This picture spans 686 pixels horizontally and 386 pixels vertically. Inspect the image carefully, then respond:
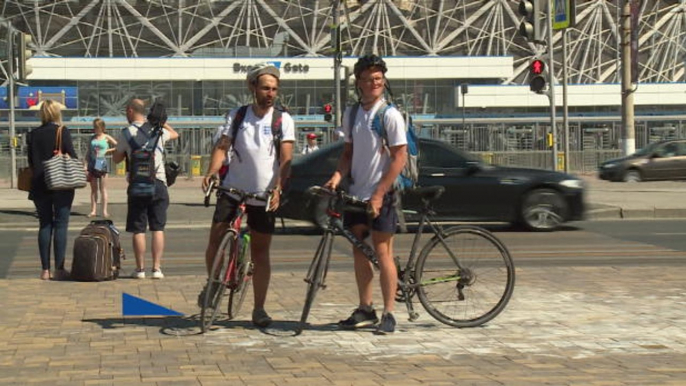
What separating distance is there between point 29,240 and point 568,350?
39.3 ft

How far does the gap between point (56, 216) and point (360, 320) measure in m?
4.82

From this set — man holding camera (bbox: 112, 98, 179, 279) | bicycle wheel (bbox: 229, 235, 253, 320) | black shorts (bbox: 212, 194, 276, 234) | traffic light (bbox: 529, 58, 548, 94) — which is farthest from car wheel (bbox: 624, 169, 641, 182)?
black shorts (bbox: 212, 194, 276, 234)

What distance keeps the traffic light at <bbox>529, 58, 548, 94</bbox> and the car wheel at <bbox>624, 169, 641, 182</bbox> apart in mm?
14955

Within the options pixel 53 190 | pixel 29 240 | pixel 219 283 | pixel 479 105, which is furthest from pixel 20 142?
pixel 219 283

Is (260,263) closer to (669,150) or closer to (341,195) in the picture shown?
(341,195)

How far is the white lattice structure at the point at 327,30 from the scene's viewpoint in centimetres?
7325

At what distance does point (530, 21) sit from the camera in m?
22.0

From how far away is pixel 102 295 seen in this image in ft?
34.4

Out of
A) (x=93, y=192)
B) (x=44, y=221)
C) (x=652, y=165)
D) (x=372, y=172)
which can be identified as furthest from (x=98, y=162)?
(x=652, y=165)

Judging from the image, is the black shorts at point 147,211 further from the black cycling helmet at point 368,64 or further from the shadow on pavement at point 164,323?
the black cycling helmet at point 368,64

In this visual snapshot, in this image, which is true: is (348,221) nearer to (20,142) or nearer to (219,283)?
(219,283)

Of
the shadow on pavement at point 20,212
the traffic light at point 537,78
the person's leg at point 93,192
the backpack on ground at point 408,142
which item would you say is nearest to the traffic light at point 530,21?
the traffic light at point 537,78

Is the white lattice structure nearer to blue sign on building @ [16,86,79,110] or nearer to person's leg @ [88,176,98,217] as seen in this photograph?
blue sign on building @ [16,86,79,110]

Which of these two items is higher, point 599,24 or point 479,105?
point 599,24
